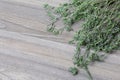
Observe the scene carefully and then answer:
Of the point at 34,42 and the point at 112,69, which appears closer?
the point at 112,69

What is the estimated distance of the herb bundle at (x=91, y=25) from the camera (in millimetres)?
1196

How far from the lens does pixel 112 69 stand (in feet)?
3.81

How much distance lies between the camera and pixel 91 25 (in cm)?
126

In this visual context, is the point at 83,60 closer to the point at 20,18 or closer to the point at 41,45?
the point at 41,45

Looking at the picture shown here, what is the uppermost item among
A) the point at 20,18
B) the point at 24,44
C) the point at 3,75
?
the point at 20,18

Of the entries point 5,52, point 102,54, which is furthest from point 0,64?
point 102,54

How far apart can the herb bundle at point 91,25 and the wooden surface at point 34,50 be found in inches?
1.1

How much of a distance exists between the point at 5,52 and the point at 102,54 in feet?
1.34

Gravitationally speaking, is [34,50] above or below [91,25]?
below

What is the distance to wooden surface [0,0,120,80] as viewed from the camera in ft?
3.87

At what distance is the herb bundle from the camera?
1196 millimetres

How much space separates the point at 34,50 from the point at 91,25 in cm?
26

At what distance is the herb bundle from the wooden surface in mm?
29

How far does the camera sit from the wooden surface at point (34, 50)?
3.87 ft
